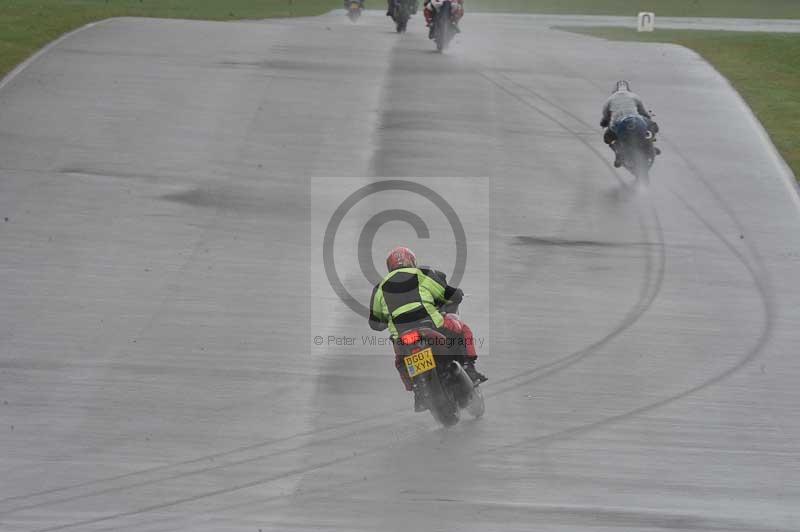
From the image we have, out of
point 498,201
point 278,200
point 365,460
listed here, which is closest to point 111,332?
point 365,460

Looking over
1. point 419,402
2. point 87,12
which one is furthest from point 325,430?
point 87,12

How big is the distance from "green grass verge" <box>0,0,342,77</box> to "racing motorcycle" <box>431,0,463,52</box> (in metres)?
8.71

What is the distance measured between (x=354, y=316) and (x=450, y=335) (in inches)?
138

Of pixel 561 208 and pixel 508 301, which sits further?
pixel 561 208

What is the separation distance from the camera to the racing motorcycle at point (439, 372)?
36.6 ft

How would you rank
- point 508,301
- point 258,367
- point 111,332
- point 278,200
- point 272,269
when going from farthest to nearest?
point 278,200 < point 272,269 < point 508,301 < point 111,332 < point 258,367

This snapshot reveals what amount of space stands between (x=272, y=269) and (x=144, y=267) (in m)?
1.56

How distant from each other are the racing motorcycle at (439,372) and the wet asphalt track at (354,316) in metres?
0.24

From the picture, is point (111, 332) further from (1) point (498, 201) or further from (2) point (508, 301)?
(1) point (498, 201)

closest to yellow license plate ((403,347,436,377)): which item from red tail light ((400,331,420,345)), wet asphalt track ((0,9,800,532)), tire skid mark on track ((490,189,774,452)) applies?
red tail light ((400,331,420,345))

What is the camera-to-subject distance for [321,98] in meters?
25.8

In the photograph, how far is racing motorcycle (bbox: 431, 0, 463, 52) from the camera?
31.3 meters

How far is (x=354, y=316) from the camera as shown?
14930mm

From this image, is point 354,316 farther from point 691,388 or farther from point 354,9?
point 354,9
